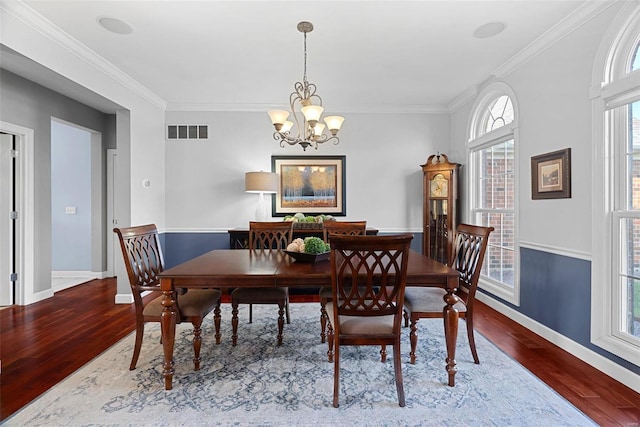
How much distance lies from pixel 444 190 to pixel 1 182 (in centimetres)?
529

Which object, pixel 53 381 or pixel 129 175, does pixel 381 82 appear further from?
pixel 53 381

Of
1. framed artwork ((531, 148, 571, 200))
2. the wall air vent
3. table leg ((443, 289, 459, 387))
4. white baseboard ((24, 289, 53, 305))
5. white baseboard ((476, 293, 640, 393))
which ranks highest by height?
the wall air vent

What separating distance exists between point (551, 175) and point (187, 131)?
179 inches

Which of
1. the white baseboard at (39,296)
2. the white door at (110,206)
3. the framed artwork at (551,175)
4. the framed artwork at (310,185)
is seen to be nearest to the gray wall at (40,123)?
the white baseboard at (39,296)

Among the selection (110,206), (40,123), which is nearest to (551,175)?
(40,123)

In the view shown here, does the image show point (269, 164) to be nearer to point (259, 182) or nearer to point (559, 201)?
point (259, 182)

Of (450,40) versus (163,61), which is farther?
(163,61)

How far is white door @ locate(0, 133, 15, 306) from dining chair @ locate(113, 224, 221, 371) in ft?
7.79

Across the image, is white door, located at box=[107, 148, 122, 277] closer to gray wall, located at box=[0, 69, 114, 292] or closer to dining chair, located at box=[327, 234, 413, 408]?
gray wall, located at box=[0, 69, 114, 292]

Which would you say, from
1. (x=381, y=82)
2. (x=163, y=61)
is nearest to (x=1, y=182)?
(x=163, y=61)

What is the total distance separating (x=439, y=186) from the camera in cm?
453

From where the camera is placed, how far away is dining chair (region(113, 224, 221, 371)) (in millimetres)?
2246

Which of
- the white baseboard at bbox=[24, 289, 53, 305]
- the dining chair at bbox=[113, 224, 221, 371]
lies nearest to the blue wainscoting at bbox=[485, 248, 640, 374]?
the dining chair at bbox=[113, 224, 221, 371]

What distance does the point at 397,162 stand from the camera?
505cm
